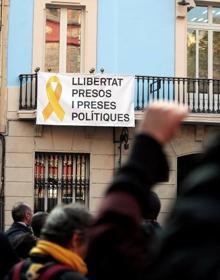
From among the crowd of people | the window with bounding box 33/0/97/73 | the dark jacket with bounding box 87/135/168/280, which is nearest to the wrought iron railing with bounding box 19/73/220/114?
the window with bounding box 33/0/97/73

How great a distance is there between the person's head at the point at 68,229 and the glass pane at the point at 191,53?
16151 mm

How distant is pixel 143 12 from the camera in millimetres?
19609

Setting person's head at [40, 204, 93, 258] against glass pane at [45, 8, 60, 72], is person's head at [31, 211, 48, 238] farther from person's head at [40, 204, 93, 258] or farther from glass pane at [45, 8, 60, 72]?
glass pane at [45, 8, 60, 72]

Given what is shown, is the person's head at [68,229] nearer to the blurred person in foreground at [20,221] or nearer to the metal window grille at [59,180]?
the blurred person in foreground at [20,221]

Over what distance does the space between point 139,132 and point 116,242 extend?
289 millimetres

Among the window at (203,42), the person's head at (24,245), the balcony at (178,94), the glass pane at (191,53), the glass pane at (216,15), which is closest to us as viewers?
the person's head at (24,245)

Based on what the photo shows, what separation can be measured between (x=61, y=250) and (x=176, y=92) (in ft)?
51.8

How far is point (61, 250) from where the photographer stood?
3.57m

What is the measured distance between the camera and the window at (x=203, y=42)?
65.1 ft

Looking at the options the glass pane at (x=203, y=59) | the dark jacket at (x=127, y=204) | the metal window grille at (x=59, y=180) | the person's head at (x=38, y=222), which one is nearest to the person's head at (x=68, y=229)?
the dark jacket at (x=127, y=204)

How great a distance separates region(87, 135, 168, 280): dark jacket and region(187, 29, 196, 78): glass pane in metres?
17.9

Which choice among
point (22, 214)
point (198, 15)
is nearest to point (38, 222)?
point (22, 214)

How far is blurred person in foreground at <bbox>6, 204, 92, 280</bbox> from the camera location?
3449 millimetres

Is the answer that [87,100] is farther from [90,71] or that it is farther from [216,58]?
[216,58]
